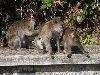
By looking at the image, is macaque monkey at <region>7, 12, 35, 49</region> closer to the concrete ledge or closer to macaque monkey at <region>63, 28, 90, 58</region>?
macaque monkey at <region>63, 28, 90, 58</region>

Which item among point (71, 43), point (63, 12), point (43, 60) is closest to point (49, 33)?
point (71, 43)

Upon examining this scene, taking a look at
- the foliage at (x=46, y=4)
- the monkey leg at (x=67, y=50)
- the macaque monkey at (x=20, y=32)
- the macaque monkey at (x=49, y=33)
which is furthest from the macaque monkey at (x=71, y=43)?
the foliage at (x=46, y=4)

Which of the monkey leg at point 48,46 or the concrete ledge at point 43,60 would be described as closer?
the concrete ledge at point 43,60

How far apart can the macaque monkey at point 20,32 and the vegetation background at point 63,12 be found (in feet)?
4.13

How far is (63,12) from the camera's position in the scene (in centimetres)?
687

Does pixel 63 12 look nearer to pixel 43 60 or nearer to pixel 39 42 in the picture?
pixel 39 42

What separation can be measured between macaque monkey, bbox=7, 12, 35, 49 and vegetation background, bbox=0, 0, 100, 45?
1.26 m

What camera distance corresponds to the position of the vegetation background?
6695 mm

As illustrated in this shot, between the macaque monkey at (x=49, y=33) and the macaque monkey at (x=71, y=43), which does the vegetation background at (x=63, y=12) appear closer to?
the macaque monkey at (x=49, y=33)

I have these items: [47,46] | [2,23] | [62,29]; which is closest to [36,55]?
[47,46]

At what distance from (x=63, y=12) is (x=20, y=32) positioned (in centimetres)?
176

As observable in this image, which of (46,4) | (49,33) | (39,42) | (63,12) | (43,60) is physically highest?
(46,4)

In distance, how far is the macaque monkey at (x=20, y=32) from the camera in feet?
17.1

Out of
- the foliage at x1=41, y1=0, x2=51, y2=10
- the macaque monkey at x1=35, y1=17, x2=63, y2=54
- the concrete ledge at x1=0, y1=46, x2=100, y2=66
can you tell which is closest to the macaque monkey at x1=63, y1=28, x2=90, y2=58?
the macaque monkey at x1=35, y1=17, x2=63, y2=54
